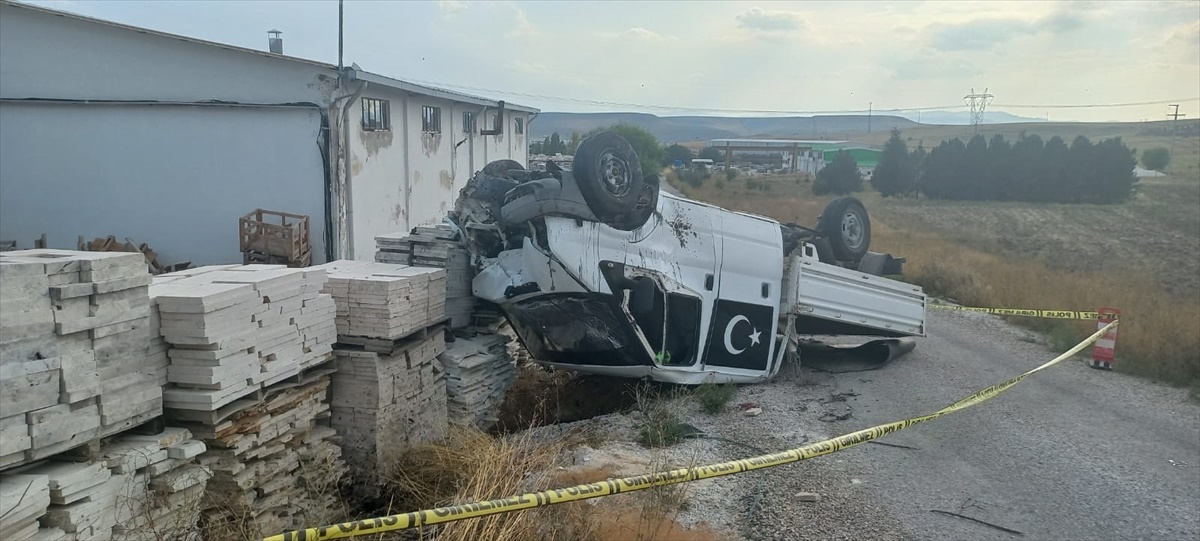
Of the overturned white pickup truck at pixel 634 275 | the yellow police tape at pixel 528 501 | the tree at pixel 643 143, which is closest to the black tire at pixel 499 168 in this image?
the overturned white pickup truck at pixel 634 275

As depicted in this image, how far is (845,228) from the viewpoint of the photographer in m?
10.4

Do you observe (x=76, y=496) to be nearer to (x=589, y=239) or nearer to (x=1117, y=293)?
(x=589, y=239)

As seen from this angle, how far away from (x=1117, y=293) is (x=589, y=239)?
457 inches

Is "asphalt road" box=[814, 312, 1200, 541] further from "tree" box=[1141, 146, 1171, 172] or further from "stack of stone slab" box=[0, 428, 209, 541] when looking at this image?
"tree" box=[1141, 146, 1171, 172]

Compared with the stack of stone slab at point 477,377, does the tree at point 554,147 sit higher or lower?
higher

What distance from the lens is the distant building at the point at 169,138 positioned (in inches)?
534

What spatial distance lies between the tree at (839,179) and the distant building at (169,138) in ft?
129

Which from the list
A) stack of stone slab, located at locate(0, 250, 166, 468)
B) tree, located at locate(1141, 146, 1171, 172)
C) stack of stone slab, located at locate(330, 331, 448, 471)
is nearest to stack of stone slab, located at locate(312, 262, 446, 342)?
stack of stone slab, located at locate(330, 331, 448, 471)

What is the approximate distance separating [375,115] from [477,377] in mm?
9016

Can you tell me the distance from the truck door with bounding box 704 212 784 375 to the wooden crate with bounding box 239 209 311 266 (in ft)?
24.8

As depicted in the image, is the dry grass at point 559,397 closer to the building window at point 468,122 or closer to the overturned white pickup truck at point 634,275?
the overturned white pickup truck at point 634,275

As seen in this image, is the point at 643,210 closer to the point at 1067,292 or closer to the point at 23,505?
the point at 23,505

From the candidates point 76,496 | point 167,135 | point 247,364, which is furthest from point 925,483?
point 167,135

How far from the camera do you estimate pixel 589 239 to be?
24.5ft
